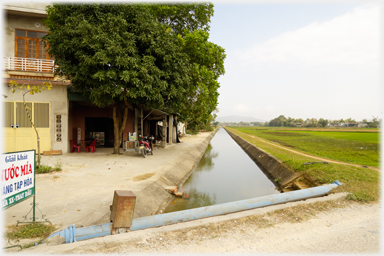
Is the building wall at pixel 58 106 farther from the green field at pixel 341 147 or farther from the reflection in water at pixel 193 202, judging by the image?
the green field at pixel 341 147

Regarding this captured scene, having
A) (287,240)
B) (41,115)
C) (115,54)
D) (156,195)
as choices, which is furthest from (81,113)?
(287,240)

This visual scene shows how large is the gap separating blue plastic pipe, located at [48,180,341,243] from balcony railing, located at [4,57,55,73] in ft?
45.6

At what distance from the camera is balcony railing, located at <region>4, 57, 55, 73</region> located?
14.5m

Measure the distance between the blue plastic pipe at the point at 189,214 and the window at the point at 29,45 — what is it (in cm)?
1591

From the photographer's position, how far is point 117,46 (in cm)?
1101

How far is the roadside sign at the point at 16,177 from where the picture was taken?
3.76 metres

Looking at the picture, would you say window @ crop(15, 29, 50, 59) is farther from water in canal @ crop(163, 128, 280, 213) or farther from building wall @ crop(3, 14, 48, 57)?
water in canal @ crop(163, 128, 280, 213)

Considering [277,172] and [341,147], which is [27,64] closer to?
[277,172]

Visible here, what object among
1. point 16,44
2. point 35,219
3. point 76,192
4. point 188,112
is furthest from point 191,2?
point 35,219

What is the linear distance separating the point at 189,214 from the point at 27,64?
1571cm

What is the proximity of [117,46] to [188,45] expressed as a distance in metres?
6.79

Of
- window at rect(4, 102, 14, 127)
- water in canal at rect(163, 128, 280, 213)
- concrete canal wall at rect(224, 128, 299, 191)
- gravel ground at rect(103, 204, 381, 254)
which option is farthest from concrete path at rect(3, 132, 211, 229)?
concrete canal wall at rect(224, 128, 299, 191)

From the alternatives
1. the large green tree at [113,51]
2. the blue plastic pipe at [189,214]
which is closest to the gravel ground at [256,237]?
the blue plastic pipe at [189,214]

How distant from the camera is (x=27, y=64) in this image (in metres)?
14.9
